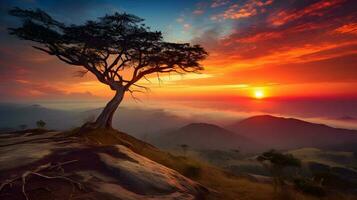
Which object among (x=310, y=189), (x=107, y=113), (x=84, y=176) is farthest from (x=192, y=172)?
(x=84, y=176)

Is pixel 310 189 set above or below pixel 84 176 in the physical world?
below

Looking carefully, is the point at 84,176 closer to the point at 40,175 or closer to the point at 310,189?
the point at 40,175

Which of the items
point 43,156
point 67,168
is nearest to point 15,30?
point 43,156

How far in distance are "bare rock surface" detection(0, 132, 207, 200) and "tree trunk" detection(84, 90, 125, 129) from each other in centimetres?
1118

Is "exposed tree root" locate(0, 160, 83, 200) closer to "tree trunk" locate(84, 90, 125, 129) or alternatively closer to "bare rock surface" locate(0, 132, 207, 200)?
"bare rock surface" locate(0, 132, 207, 200)

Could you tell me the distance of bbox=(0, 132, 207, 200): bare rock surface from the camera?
1166 centimetres

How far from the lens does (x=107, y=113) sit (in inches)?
1201

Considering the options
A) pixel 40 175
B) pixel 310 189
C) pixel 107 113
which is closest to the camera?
pixel 40 175

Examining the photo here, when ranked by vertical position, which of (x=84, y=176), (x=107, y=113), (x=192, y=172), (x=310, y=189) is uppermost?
(x=107, y=113)

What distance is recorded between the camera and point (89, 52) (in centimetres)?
3169

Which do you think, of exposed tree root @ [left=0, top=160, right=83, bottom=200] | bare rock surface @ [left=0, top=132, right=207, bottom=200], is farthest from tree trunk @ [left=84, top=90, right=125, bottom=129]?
exposed tree root @ [left=0, top=160, right=83, bottom=200]

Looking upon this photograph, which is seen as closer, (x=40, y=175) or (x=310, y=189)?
(x=40, y=175)

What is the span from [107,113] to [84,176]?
57.8ft

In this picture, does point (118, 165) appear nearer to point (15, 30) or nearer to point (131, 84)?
point (131, 84)
